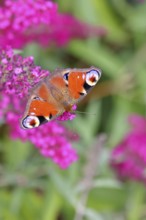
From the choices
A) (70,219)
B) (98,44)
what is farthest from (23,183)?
(98,44)

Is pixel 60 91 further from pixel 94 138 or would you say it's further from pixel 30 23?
Answer: pixel 94 138

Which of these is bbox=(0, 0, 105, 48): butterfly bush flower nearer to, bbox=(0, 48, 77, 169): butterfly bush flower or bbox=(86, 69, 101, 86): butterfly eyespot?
bbox=(0, 48, 77, 169): butterfly bush flower

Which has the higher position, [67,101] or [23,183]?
[23,183]

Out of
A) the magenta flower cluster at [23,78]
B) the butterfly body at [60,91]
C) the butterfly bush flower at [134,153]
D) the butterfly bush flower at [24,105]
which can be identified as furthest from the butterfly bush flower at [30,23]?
the butterfly bush flower at [134,153]

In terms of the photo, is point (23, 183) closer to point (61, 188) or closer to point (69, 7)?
point (61, 188)

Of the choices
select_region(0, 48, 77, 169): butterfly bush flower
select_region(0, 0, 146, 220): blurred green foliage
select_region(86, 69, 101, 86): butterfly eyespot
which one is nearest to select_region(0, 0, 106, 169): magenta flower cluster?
select_region(0, 48, 77, 169): butterfly bush flower
